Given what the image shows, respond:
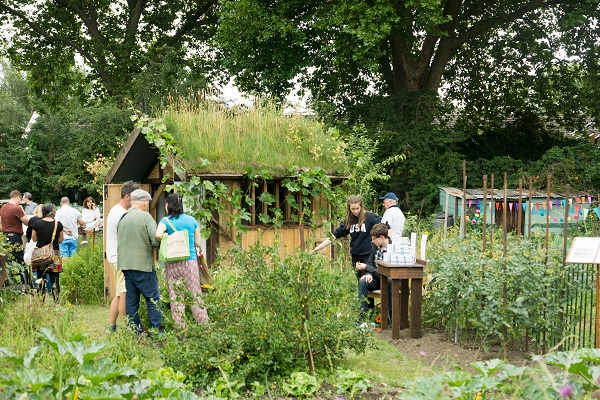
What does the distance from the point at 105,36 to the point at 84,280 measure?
21.5m

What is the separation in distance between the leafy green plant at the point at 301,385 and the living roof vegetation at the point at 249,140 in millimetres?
5496

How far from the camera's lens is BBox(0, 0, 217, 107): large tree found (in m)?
30.0

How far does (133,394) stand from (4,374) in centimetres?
85

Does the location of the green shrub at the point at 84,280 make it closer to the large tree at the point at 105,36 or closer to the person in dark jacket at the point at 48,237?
the person in dark jacket at the point at 48,237

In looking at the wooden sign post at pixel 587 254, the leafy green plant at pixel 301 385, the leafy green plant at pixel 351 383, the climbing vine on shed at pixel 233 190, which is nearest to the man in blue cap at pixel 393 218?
the climbing vine on shed at pixel 233 190

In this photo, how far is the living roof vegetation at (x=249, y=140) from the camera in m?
11.0

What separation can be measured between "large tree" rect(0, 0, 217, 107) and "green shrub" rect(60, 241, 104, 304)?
1861 centimetres

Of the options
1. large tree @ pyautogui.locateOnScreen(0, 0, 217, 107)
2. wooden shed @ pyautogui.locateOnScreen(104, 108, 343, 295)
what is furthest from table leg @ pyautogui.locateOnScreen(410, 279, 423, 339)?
large tree @ pyautogui.locateOnScreen(0, 0, 217, 107)

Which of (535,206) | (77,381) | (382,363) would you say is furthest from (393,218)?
(535,206)

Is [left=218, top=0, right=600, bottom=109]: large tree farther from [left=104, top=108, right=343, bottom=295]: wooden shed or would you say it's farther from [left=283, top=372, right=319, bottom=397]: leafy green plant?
[left=283, top=372, right=319, bottom=397]: leafy green plant

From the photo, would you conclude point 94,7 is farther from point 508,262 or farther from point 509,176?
point 508,262

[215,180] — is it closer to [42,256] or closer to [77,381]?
[42,256]

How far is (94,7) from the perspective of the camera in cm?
3092

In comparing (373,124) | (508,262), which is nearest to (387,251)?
(508,262)
